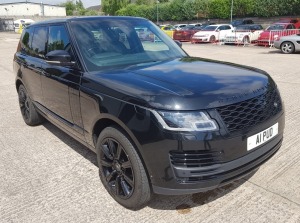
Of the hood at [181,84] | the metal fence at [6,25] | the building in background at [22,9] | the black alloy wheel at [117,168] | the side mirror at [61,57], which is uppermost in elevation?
the building in background at [22,9]

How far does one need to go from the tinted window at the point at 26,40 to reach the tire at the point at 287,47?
13.2m

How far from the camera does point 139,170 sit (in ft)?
8.03

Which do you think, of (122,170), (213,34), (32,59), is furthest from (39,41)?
(213,34)

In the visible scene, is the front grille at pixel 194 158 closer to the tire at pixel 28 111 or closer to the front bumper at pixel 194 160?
the front bumper at pixel 194 160

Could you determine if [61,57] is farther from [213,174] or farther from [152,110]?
[213,174]

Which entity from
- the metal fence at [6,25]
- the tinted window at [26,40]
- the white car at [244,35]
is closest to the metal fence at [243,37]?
the white car at [244,35]

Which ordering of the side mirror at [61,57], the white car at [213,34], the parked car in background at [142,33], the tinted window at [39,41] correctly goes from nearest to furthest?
the side mirror at [61,57] → the parked car in background at [142,33] → the tinted window at [39,41] → the white car at [213,34]

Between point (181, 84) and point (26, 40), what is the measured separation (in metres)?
3.38

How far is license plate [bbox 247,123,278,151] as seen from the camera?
242 cm

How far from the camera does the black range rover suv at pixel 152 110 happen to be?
2.24 metres

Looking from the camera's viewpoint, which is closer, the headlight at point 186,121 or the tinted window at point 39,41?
the headlight at point 186,121

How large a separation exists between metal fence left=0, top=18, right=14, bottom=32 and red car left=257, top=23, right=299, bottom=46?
54668mm

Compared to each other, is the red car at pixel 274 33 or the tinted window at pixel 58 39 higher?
the red car at pixel 274 33

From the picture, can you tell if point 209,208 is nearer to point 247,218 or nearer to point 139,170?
point 247,218
